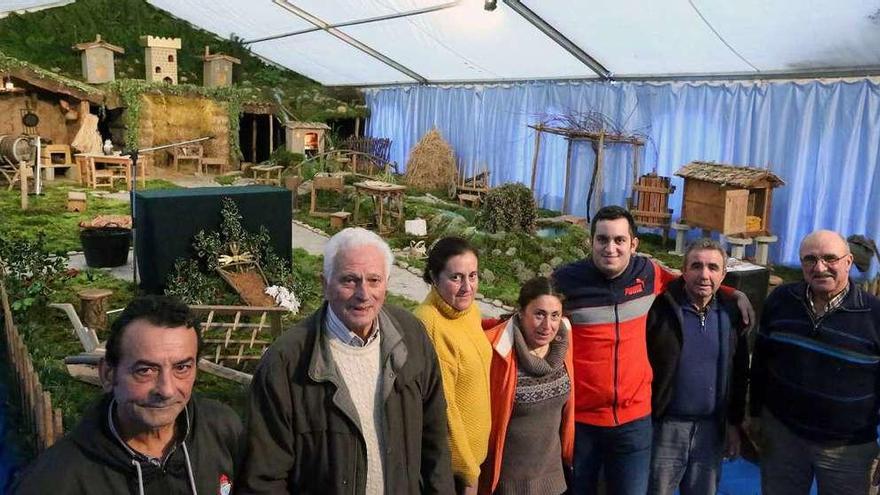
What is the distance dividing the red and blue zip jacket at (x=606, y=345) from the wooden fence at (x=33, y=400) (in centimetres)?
248

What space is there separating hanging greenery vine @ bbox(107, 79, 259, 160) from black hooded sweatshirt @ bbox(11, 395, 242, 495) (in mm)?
17872

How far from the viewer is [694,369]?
3.34 m

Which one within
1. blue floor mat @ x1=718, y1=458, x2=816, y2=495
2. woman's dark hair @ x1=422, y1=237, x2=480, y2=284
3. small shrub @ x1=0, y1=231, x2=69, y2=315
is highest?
woman's dark hair @ x1=422, y1=237, x2=480, y2=284

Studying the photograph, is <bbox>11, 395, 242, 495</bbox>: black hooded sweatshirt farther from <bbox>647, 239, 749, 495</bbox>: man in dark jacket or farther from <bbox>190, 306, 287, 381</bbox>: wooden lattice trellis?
<bbox>190, 306, 287, 381</bbox>: wooden lattice trellis

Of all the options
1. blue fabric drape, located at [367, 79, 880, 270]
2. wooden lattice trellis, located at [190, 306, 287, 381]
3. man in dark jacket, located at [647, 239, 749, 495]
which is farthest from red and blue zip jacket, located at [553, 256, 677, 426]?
blue fabric drape, located at [367, 79, 880, 270]

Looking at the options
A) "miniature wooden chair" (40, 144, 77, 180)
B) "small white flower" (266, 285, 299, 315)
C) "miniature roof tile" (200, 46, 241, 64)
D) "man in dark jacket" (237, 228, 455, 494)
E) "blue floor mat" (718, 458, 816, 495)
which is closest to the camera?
"man in dark jacket" (237, 228, 455, 494)

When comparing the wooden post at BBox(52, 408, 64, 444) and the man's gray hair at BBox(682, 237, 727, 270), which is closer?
the man's gray hair at BBox(682, 237, 727, 270)

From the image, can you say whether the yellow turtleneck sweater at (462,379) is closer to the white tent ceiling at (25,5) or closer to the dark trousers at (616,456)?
A: the dark trousers at (616,456)

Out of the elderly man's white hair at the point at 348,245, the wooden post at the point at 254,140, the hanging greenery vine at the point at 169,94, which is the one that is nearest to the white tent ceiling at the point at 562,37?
the hanging greenery vine at the point at 169,94

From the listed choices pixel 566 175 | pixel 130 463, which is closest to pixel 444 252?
pixel 130 463

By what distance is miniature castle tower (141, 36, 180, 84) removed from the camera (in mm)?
19516

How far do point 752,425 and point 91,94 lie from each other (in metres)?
18.0

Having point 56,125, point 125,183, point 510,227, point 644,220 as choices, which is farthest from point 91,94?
point 644,220

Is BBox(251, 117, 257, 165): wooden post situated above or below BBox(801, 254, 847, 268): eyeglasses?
above
